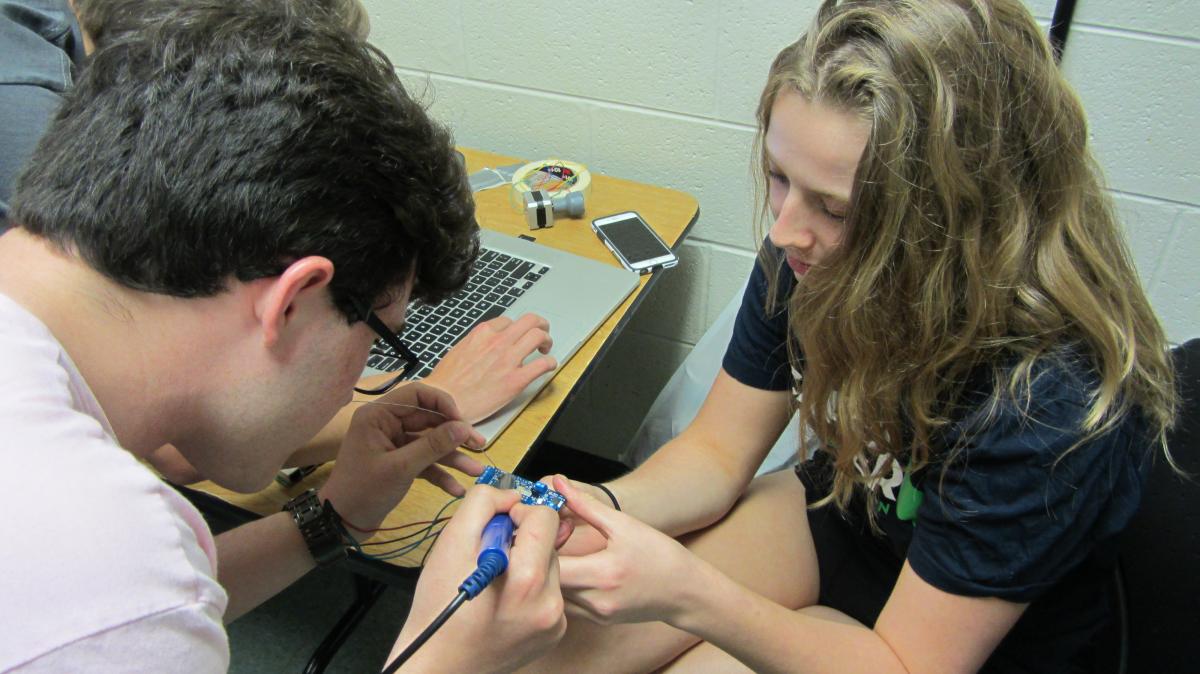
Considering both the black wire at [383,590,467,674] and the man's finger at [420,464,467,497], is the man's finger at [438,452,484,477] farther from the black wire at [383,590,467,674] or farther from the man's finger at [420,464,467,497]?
the black wire at [383,590,467,674]

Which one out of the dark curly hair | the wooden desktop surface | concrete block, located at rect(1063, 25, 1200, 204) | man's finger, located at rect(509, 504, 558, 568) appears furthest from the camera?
concrete block, located at rect(1063, 25, 1200, 204)

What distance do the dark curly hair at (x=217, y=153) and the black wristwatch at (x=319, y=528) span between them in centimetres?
33

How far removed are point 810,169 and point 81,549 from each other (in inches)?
25.7

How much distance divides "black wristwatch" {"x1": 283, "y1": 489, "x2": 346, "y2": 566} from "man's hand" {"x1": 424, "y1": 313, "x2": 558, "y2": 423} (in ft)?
0.59

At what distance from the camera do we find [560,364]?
39.6 inches

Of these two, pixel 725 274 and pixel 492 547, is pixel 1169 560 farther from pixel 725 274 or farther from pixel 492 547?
pixel 725 274

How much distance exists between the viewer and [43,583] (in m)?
0.43

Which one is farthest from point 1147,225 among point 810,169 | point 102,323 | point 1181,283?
point 102,323

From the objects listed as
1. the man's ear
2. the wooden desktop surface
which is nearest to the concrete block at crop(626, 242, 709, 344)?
the wooden desktop surface

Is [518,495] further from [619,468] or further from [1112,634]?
[619,468]

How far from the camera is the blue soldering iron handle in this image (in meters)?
0.63

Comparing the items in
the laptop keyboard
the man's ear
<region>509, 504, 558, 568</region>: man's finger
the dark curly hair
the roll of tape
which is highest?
the dark curly hair

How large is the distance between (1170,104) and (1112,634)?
2.48 feet

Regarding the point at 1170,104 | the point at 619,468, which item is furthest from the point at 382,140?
the point at 619,468
